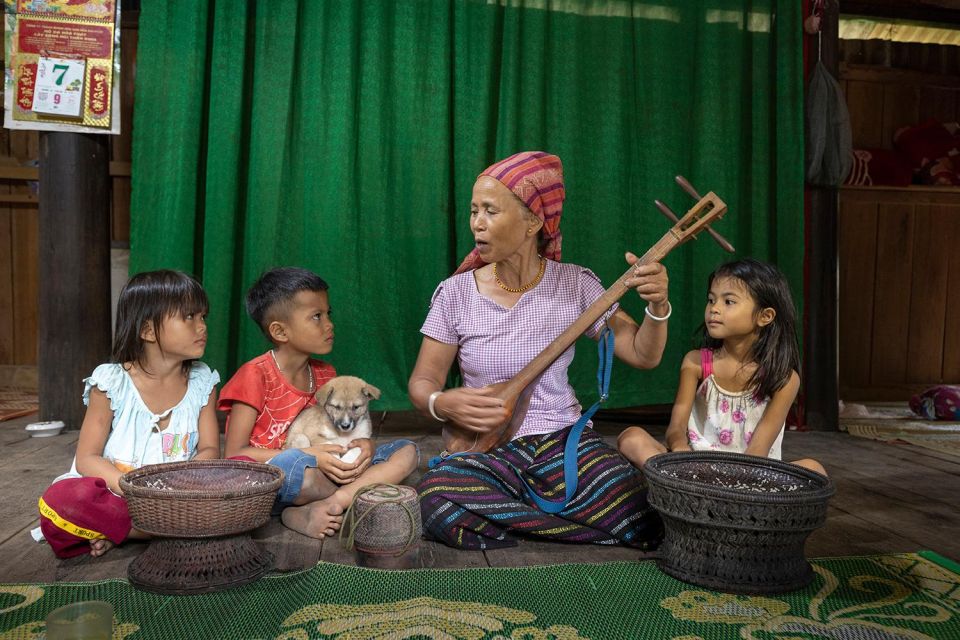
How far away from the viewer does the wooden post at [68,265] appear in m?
3.44

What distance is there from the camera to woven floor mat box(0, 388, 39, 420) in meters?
3.89

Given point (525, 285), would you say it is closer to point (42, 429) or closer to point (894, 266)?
point (42, 429)

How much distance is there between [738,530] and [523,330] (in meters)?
0.89

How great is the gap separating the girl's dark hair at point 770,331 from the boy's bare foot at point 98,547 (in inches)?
78.0

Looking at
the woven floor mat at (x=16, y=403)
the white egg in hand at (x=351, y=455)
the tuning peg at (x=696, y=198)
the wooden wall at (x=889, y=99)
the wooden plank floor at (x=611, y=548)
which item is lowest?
the woven floor mat at (x=16, y=403)

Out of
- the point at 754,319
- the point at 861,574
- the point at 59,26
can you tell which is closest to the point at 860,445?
the point at 754,319

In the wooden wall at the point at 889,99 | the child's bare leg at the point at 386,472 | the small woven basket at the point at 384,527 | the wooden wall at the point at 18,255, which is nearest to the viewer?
the small woven basket at the point at 384,527

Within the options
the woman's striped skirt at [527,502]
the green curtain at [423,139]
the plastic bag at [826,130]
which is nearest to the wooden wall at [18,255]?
the green curtain at [423,139]

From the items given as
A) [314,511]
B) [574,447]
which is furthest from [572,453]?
[314,511]

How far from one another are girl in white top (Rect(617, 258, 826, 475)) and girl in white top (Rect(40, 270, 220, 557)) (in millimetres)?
1410

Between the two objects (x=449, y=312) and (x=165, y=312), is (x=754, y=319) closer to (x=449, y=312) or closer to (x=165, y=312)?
(x=449, y=312)

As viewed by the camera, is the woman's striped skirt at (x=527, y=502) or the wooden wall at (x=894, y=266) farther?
the wooden wall at (x=894, y=266)

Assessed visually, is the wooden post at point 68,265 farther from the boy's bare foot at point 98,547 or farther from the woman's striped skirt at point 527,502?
the woman's striped skirt at point 527,502

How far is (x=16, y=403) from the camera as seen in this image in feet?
14.0
